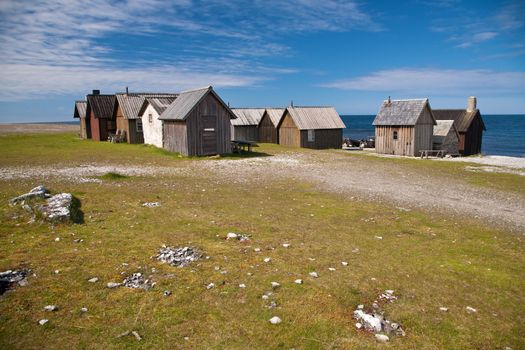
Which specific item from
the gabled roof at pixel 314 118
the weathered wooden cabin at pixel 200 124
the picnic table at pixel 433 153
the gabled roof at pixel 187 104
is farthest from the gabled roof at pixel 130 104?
the picnic table at pixel 433 153

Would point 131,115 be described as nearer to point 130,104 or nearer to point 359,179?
point 130,104

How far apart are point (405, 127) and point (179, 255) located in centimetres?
3565

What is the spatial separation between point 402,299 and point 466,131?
39.9 m

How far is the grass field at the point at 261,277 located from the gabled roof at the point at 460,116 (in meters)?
32.3

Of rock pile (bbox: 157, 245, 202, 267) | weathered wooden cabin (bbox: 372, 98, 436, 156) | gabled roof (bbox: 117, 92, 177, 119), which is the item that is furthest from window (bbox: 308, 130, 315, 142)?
rock pile (bbox: 157, 245, 202, 267)

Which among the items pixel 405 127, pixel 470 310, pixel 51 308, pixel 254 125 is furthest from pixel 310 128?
pixel 51 308

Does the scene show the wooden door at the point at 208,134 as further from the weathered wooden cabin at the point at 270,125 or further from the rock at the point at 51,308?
the rock at the point at 51,308

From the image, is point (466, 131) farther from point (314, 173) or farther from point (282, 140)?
point (314, 173)

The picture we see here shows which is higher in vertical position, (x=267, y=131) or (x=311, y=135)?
(x=267, y=131)

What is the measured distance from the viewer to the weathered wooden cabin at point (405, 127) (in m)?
39.3

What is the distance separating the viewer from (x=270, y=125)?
49.7 meters

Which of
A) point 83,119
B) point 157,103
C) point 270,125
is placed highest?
point 157,103

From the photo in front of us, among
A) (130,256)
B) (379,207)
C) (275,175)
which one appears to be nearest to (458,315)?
(130,256)

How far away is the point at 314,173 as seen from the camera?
25.1 m
